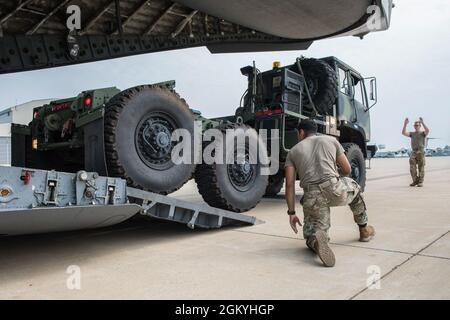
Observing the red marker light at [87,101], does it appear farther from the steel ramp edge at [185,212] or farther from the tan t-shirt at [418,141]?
the tan t-shirt at [418,141]

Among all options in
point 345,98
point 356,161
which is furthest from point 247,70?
point 356,161

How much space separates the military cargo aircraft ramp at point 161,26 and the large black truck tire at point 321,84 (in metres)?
0.77

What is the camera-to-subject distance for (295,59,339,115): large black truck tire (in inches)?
257

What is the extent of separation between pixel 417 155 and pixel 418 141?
1.38 feet

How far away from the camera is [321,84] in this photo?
663 centimetres

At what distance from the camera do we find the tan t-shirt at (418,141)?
9773 millimetres

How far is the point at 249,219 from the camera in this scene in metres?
4.43

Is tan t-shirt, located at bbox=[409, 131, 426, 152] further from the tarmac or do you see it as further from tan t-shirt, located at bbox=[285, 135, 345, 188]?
tan t-shirt, located at bbox=[285, 135, 345, 188]

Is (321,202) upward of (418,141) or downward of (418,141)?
downward

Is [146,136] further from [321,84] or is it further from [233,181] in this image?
[321,84]

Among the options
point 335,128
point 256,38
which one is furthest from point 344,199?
point 256,38
